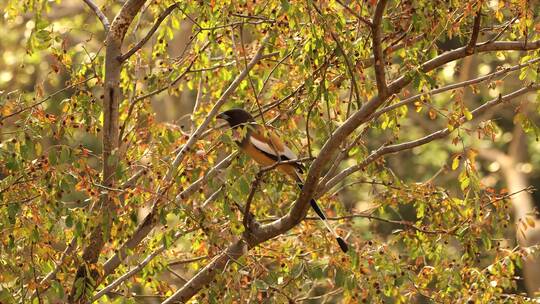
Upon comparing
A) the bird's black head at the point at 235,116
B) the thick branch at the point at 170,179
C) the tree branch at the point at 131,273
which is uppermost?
the bird's black head at the point at 235,116

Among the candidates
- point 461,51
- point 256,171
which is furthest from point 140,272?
point 461,51

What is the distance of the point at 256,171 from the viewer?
223 inches

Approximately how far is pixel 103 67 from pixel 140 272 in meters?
1.35

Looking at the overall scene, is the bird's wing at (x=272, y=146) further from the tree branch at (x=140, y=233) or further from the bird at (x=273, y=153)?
the tree branch at (x=140, y=233)

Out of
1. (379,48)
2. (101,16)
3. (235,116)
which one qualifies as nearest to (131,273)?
(235,116)

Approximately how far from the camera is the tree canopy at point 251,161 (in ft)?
17.6

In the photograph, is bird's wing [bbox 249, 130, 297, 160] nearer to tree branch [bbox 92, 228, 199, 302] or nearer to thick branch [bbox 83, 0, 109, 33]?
tree branch [bbox 92, 228, 199, 302]

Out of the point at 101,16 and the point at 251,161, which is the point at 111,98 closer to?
the point at 101,16

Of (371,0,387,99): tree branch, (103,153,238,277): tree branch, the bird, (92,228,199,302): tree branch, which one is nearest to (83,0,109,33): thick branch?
the bird

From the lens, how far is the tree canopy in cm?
537

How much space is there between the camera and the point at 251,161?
608 cm

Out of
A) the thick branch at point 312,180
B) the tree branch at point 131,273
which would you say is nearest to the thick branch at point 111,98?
the tree branch at point 131,273

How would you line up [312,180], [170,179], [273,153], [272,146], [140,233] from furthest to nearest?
[273,153] < [272,146] < [140,233] < [170,179] < [312,180]

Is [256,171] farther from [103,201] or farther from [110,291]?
[110,291]
